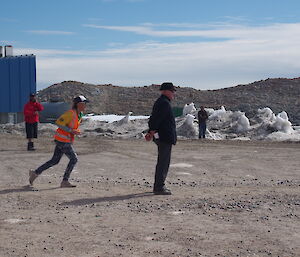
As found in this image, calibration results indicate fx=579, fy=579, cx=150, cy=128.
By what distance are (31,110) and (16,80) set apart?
17462 mm

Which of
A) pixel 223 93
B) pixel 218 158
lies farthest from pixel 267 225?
pixel 223 93

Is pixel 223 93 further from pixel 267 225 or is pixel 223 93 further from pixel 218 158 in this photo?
pixel 267 225

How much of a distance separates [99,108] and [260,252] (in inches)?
2104

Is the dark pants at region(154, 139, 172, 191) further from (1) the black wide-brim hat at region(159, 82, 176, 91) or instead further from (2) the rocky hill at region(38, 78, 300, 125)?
(2) the rocky hill at region(38, 78, 300, 125)

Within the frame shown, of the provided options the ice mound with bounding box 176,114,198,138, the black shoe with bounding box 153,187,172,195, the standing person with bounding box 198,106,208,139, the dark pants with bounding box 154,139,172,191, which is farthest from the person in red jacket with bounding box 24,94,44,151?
the ice mound with bounding box 176,114,198,138

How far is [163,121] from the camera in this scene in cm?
984

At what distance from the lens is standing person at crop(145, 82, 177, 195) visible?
979 cm

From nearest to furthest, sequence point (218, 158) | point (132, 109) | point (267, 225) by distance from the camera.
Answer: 1. point (267, 225)
2. point (218, 158)
3. point (132, 109)

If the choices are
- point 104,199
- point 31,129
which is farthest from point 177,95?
point 104,199

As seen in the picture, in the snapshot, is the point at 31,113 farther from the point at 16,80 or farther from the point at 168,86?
the point at 16,80

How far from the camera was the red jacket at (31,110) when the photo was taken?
1728 cm

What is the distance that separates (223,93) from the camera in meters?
67.0

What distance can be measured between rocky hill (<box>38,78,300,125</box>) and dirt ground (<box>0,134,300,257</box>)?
42030 mm

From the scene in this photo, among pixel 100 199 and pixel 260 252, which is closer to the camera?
pixel 260 252
